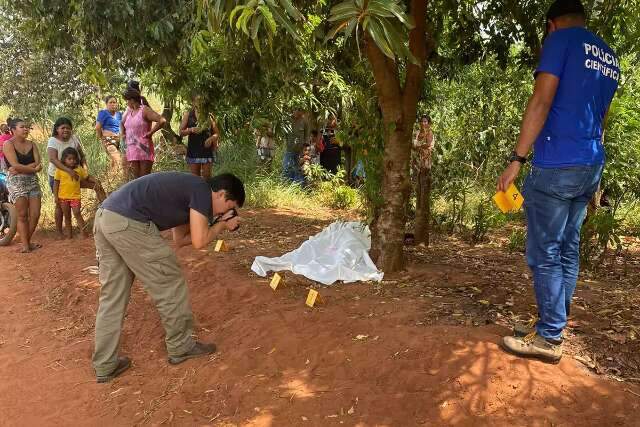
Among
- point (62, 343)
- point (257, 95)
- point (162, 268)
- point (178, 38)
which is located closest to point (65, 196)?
point (257, 95)

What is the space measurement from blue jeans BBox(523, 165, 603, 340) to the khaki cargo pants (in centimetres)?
221

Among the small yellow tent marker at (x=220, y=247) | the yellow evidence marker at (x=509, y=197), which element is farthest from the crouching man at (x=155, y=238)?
the small yellow tent marker at (x=220, y=247)

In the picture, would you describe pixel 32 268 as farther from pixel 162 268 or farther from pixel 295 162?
pixel 295 162

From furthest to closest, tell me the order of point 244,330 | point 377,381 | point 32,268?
point 32,268 → point 244,330 → point 377,381

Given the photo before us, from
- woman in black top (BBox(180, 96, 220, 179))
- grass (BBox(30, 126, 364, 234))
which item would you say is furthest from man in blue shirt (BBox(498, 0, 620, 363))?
woman in black top (BBox(180, 96, 220, 179))

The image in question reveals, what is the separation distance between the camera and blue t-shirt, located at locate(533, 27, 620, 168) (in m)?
2.80

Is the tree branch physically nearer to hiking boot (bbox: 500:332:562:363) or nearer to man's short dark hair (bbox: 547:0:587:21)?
man's short dark hair (bbox: 547:0:587:21)

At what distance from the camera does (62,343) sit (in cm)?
435

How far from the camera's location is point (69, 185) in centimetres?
704

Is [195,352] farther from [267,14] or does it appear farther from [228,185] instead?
[267,14]

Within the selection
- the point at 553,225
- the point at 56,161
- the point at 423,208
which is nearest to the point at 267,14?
the point at 553,225

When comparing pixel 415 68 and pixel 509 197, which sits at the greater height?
pixel 415 68

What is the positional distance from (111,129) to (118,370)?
20.5 feet

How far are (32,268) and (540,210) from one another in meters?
5.58
